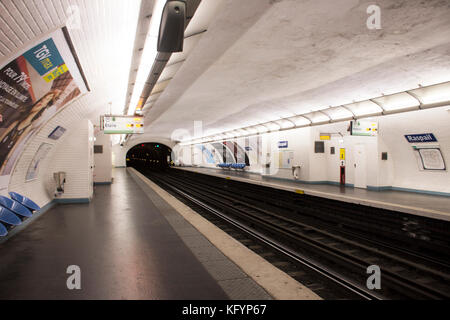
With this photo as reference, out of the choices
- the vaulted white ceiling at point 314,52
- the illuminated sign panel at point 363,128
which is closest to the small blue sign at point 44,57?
the vaulted white ceiling at point 314,52

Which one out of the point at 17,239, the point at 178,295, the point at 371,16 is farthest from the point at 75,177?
the point at 371,16

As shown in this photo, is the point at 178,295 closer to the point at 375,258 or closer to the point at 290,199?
the point at 375,258

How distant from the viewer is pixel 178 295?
2.93 metres

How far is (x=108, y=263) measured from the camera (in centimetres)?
389

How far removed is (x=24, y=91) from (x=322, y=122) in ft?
36.3

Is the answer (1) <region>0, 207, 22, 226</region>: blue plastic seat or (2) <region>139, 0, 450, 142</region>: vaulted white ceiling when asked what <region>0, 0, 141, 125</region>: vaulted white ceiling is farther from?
(1) <region>0, 207, 22, 226</region>: blue plastic seat

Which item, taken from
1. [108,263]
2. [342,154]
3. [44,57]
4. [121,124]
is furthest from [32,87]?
[342,154]

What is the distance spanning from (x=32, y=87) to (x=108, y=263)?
248 cm

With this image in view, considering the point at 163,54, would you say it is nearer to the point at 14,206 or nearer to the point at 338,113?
the point at 14,206

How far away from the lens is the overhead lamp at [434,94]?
25.8 ft

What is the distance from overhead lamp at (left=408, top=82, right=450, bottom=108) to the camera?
7876 millimetres

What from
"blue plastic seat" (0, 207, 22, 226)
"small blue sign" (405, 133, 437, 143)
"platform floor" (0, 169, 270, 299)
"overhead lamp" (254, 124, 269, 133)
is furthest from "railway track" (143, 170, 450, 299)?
"overhead lamp" (254, 124, 269, 133)

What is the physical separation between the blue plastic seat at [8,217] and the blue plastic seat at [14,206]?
0.70 feet

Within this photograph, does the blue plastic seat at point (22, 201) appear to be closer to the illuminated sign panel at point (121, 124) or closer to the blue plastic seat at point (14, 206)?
the blue plastic seat at point (14, 206)
